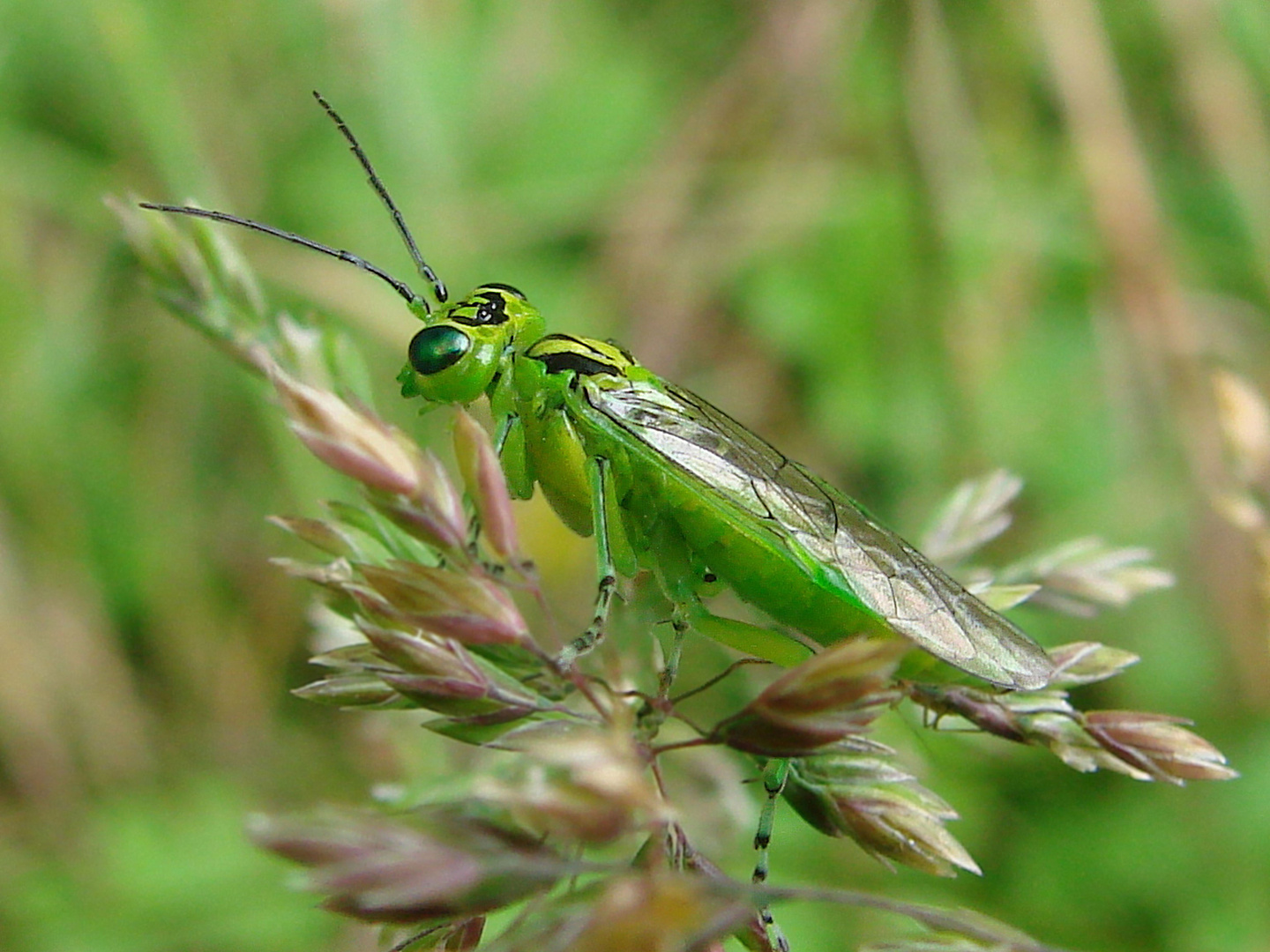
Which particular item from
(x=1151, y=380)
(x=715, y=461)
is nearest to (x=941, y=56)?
(x=1151, y=380)

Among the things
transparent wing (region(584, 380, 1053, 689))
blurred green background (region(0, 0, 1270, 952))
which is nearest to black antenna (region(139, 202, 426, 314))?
transparent wing (region(584, 380, 1053, 689))

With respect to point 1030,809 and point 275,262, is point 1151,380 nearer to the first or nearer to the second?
point 1030,809

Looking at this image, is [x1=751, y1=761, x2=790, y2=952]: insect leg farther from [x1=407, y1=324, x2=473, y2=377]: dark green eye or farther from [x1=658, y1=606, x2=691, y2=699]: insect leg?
[x1=407, y1=324, x2=473, y2=377]: dark green eye

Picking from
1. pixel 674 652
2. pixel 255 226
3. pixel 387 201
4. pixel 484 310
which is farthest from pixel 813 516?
pixel 255 226

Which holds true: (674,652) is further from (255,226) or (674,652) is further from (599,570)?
(255,226)

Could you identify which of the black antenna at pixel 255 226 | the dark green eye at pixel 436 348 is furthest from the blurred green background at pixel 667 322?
the black antenna at pixel 255 226

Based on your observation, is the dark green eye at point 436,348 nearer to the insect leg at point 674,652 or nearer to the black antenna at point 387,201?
the black antenna at point 387,201
